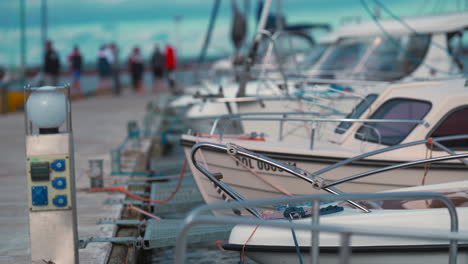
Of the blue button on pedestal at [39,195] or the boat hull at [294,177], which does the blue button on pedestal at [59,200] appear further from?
the boat hull at [294,177]

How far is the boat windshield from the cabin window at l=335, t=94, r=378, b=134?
16.4 feet

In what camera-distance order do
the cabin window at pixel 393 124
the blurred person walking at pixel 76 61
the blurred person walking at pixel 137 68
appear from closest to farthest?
the cabin window at pixel 393 124 < the blurred person walking at pixel 76 61 < the blurred person walking at pixel 137 68

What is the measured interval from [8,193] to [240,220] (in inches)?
223

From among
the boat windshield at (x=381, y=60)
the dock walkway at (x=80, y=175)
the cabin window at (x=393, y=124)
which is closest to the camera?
the dock walkway at (x=80, y=175)

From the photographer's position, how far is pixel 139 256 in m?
6.95

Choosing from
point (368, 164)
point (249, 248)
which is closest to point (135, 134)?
point (368, 164)

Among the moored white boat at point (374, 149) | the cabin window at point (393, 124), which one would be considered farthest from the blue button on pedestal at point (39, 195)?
the cabin window at point (393, 124)

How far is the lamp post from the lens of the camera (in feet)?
14.9

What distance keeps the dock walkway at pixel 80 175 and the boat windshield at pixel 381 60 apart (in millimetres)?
5034

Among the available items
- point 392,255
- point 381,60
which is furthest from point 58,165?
point 381,60

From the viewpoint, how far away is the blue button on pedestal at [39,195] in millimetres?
4555

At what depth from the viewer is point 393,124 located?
7.42 metres

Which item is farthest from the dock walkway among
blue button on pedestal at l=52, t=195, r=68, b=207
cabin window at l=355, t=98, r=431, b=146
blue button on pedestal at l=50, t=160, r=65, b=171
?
cabin window at l=355, t=98, r=431, b=146

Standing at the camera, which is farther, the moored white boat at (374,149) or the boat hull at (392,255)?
the moored white boat at (374,149)
